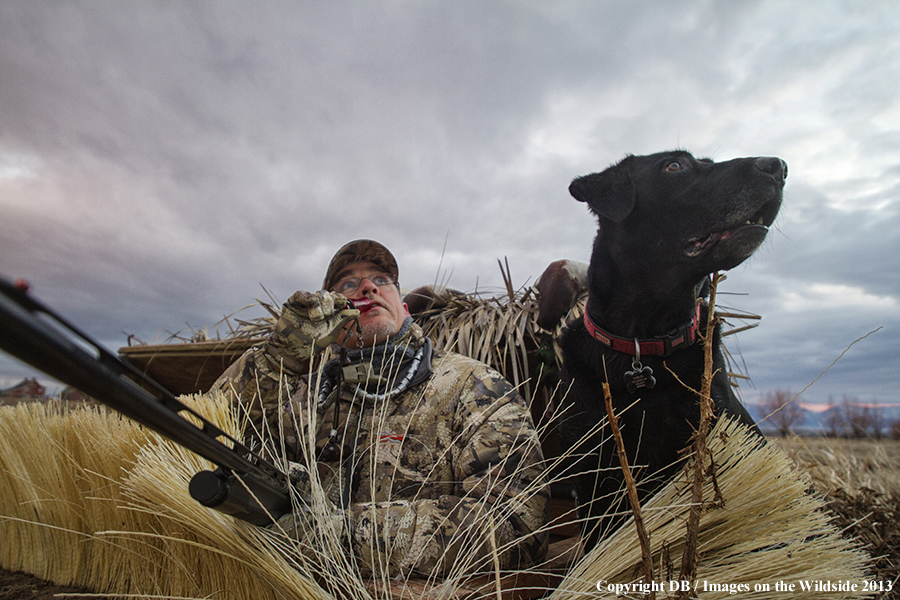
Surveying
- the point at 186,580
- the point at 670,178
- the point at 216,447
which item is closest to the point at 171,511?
the point at 186,580

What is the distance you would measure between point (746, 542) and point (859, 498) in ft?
8.70

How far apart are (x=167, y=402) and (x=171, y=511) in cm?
68

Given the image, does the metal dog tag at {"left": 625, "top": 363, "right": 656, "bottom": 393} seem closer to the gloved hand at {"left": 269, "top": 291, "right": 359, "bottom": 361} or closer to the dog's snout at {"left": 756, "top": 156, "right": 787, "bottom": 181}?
the dog's snout at {"left": 756, "top": 156, "right": 787, "bottom": 181}

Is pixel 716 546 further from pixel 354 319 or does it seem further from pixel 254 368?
pixel 254 368

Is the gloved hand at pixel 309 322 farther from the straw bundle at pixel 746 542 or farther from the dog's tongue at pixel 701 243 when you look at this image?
the dog's tongue at pixel 701 243

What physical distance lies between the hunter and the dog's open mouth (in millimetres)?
1023

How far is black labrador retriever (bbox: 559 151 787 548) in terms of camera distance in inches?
72.5

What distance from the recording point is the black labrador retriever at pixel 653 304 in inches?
72.5

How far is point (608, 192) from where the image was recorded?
2229 mm

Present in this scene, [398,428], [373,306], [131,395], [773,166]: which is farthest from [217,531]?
[773,166]

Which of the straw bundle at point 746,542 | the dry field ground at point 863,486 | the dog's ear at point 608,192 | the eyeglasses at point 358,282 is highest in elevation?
the dog's ear at point 608,192

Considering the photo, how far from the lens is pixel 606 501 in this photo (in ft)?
6.35

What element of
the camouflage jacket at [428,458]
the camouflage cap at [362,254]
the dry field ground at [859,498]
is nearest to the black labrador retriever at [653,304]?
the camouflage jacket at [428,458]

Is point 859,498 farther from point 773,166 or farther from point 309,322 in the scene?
point 309,322
